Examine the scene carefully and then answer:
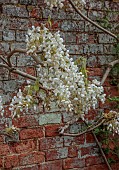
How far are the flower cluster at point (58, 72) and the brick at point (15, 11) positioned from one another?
0.80m

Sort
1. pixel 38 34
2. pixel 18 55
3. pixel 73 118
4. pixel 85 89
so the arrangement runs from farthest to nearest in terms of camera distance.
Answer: pixel 73 118
pixel 18 55
pixel 85 89
pixel 38 34

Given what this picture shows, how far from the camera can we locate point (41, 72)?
2.19 metres

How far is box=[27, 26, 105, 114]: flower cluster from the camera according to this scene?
2.09 metres

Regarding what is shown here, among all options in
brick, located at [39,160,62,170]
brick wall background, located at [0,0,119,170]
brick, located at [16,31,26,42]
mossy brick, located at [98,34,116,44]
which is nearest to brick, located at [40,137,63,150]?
brick wall background, located at [0,0,119,170]

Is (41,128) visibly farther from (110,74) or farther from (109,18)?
(109,18)

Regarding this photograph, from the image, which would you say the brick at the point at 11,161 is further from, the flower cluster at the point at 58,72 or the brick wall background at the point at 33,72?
the flower cluster at the point at 58,72

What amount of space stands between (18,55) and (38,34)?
91 cm

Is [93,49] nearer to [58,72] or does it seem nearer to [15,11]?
[15,11]

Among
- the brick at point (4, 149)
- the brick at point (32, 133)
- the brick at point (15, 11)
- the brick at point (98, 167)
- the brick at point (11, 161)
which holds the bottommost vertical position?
the brick at point (98, 167)

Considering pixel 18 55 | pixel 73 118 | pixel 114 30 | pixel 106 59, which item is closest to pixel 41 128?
pixel 73 118

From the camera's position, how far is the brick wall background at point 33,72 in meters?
2.95

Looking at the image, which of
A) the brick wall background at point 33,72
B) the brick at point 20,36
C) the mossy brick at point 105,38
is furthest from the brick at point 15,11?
the mossy brick at point 105,38

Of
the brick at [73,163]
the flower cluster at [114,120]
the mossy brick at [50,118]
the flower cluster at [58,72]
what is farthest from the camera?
the brick at [73,163]

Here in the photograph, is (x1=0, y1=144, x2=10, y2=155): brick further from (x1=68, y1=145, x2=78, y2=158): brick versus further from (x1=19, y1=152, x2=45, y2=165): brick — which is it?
(x1=68, y1=145, x2=78, y2=158): brick
